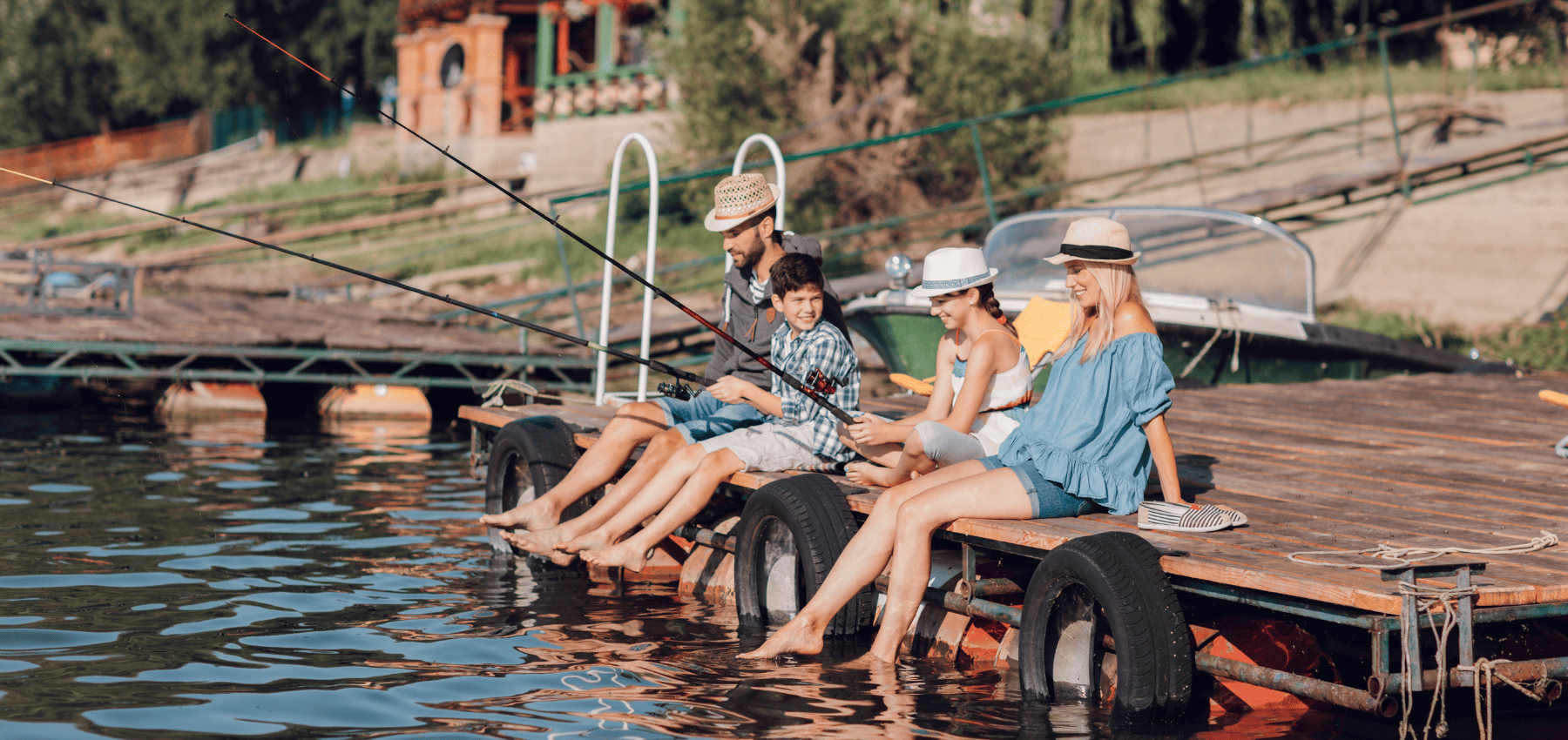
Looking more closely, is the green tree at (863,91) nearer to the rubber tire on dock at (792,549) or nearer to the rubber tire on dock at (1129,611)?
the rubber tire on dock at (792,549)

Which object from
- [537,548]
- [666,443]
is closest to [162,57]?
[537,548]

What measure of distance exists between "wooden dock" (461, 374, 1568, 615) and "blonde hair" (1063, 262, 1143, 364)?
2.00 ft

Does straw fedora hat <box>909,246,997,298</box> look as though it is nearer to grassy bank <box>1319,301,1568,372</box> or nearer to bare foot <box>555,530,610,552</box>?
bare foot <box>555,530,610,552</box>

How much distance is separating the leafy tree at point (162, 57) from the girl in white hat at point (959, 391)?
3326 cm

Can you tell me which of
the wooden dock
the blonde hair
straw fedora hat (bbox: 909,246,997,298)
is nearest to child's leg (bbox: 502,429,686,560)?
the wooden dock

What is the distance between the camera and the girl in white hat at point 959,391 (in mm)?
5871

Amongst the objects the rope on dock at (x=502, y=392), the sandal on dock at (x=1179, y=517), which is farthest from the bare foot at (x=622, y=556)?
the rope on dock at (x=502, y=392)

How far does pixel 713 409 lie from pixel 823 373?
1.18 metres

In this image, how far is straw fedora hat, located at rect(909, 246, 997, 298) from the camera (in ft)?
19.5

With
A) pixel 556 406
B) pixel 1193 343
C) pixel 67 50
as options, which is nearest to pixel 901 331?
pixel 1193 343

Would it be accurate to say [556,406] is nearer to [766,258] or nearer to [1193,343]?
[766,258]

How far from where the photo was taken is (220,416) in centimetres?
1441

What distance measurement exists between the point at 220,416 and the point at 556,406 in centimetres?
651

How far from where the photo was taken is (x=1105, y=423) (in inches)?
212
